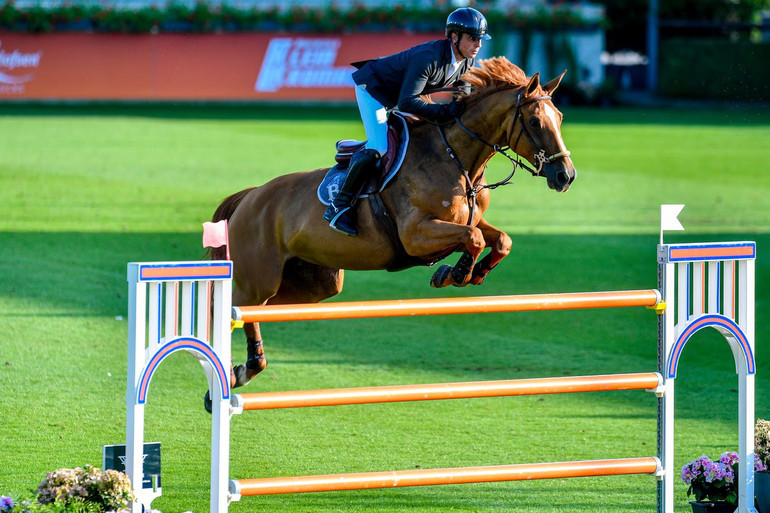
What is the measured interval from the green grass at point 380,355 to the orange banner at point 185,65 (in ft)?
50.8

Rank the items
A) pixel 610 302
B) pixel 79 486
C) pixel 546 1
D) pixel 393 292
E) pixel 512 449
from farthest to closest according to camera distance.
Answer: pixel 546 1, pixel 393 292, pixel 512 449, pixel 610 302, pixel 79 486

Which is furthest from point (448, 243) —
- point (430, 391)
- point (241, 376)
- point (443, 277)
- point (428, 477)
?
point (241, 376)

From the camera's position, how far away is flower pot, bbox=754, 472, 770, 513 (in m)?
5.39

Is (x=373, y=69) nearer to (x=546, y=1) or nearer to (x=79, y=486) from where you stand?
(x=79, y=486)

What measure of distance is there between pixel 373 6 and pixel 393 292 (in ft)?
90.9

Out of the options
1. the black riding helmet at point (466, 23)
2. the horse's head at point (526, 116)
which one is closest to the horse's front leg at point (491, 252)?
the horse's head at point (526, 116)

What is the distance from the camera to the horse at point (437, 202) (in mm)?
5961

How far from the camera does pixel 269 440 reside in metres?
6.93

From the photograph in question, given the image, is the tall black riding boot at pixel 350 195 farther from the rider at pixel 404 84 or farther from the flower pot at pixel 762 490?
the flower pot at pixel 762 490

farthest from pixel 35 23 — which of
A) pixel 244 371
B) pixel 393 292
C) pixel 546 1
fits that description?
pixel 244 371

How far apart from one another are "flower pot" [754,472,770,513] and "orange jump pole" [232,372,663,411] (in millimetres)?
790

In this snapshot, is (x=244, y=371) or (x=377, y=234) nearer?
(x=377, y=234)

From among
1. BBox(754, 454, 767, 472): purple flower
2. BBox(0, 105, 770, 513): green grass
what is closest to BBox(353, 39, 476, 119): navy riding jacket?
BBox(0, 105, 770, 513): green grass

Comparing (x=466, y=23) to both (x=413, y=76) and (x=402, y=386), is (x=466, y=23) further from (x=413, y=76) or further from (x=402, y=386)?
(x=402, y=386)
